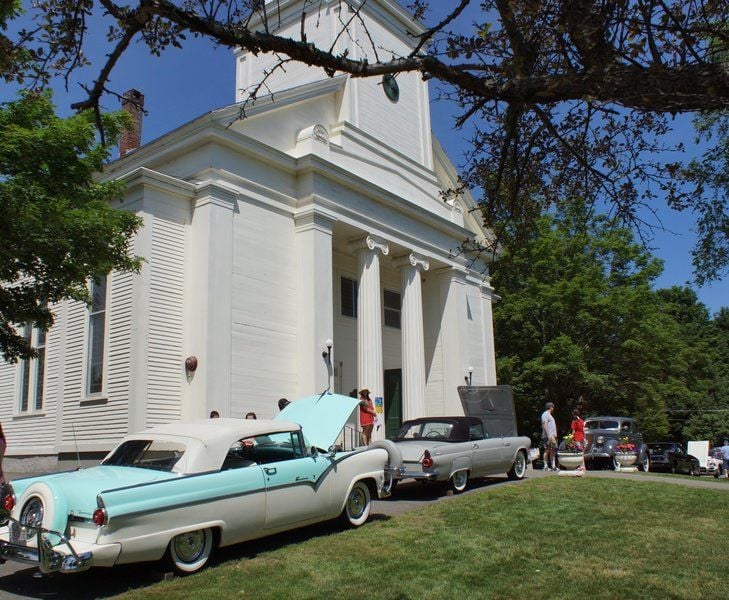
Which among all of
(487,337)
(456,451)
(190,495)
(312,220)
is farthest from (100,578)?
(487,337)

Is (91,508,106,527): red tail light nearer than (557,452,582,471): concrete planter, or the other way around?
(91,508,106,527): red tail light

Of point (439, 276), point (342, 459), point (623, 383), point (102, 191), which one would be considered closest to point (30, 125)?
point (102, 191)

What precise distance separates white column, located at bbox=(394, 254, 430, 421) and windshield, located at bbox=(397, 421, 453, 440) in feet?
29.9

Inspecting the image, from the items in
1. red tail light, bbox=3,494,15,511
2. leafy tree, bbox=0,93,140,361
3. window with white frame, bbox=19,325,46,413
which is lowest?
red tail light, bbox=3,494,15,511

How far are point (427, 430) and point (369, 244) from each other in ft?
31.7

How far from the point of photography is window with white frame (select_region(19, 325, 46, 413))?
19.8m

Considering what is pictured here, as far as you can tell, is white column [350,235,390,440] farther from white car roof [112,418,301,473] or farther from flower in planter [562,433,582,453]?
white car roof [112,418,301,473]

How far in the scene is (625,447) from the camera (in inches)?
809

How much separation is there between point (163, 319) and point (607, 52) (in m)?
13.8

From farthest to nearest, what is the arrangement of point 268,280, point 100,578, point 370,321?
1. point 370,321
2. point 268,280
3. point 100,578

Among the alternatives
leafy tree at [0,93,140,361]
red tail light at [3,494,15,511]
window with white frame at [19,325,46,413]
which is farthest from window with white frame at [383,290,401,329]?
red tail light at [3,494,15,511]

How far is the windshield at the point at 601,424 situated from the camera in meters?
22.9

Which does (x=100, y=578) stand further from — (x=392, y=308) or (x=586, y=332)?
(x=586, y=332)

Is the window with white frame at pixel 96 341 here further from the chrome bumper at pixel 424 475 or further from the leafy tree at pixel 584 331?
the leafy tree at pixel 584 331
